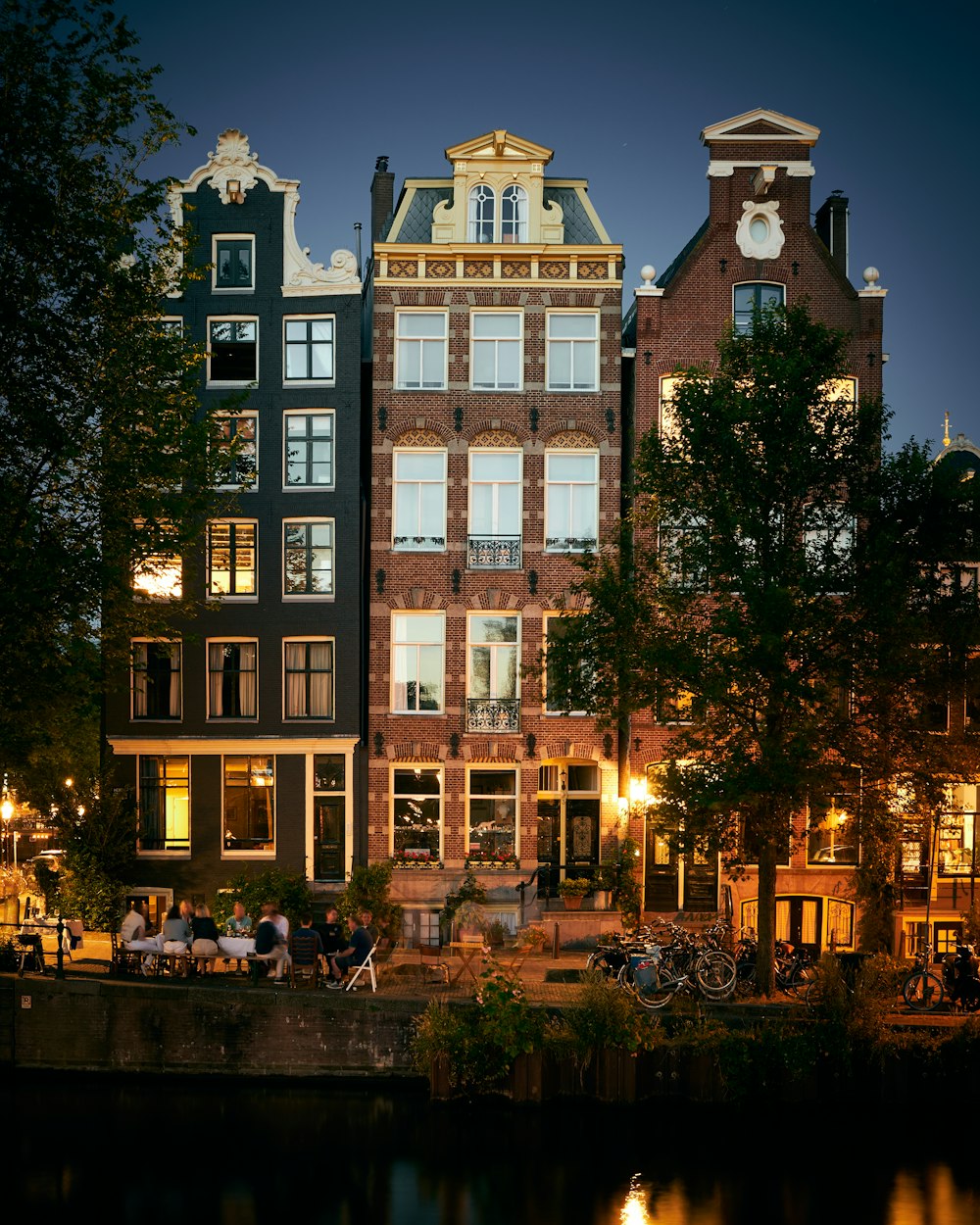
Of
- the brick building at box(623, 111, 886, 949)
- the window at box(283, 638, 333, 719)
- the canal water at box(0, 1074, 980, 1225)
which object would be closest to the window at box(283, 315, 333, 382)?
the window at box(283, 638, 333, 719)

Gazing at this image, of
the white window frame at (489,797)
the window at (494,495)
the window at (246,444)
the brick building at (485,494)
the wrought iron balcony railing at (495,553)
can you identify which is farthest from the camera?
the window at (494,495)

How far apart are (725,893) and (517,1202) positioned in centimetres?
1267

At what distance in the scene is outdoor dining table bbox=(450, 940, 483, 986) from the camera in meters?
23.6

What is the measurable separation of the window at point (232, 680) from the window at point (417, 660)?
11.7 ft

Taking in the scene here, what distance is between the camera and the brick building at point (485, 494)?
31.4 m

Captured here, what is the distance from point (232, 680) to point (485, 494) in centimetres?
Result: 789

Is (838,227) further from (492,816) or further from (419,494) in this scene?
(492,816)

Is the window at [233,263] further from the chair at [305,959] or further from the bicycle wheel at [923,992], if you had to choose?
the bicycle wheel at [923,992]

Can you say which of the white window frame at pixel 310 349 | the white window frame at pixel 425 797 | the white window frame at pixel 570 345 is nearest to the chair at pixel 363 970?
the white window frame at pixel 425 797

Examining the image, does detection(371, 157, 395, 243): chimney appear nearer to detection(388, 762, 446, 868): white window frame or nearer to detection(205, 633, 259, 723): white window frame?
detection(205, 633, 259, 723): white window frame

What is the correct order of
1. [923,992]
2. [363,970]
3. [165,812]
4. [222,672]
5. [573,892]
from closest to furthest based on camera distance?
[923,992] < [363,970] < [573,892] < [165,812] < [222,672]

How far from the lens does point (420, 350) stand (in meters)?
31.9

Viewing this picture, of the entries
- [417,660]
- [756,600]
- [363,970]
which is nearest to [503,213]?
[417,660]

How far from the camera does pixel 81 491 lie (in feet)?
76.5
